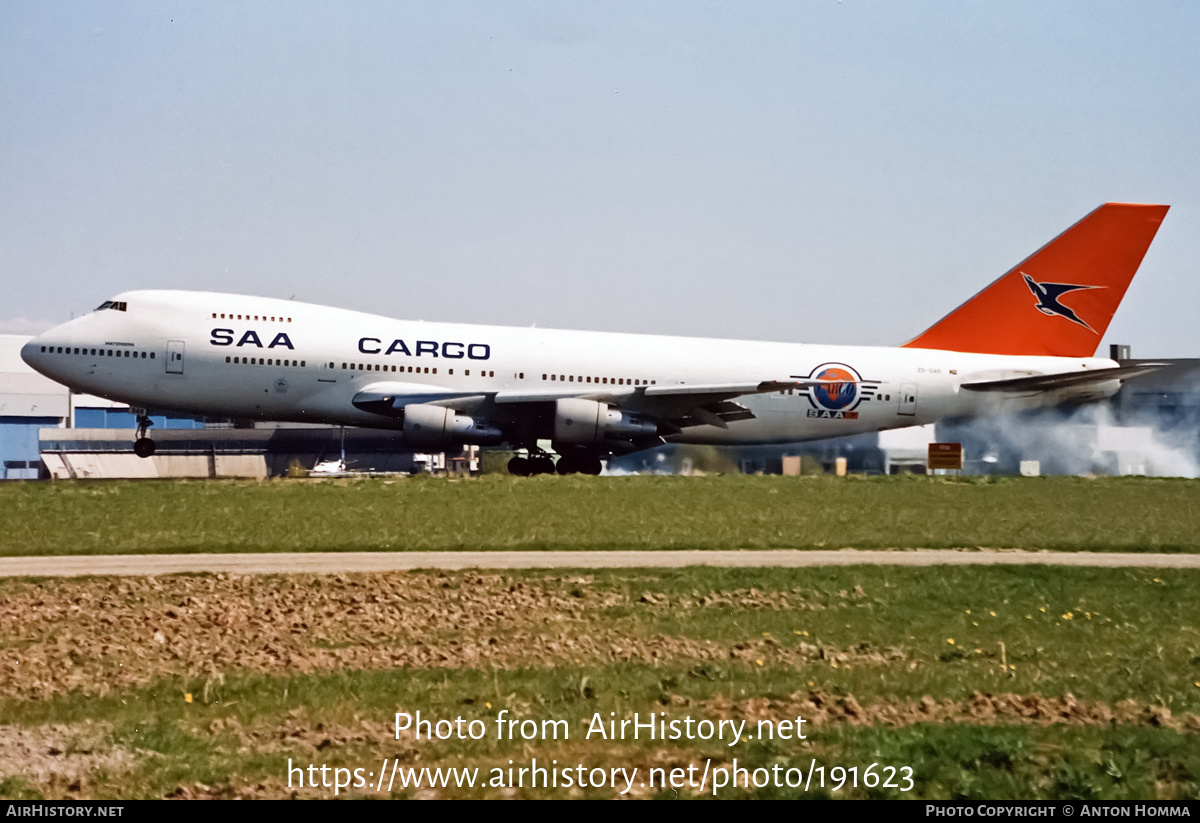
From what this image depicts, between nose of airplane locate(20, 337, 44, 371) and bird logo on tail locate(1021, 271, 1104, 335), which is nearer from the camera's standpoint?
nose of airplane locate(20, 337, 44, 371)

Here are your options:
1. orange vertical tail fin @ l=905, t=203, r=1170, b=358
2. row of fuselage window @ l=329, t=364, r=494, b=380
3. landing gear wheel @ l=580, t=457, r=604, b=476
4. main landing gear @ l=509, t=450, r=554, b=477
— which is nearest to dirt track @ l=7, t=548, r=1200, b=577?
row of fuselage window @ l=329, t=364, r=494, b=380

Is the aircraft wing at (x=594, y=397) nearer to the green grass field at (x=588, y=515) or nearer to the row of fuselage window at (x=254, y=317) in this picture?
the green grass field at (x=588, y=515)

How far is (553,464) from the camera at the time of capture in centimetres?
3912

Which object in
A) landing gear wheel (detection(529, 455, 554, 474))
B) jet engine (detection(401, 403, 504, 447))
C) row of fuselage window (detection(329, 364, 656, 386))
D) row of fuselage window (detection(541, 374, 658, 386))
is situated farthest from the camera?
landing gear wheel (detection(529, 455, 554, 474))

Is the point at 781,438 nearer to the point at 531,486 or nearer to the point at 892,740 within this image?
the point at 531,486

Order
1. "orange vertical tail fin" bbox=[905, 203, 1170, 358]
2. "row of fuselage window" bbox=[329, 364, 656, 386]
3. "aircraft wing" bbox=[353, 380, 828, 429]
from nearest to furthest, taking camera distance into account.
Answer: "aircraft wing" bbox=[353, 380, 828, 429] → "row of fuselage window" bbox=[329, 364, 656, 386] → "orange vertical tail fin" bbox=[905, 203, 1170, 358]

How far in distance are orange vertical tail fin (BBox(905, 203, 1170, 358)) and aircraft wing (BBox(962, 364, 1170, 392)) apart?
1.98 meters

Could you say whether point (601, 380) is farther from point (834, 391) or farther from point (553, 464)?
point (834, 391)

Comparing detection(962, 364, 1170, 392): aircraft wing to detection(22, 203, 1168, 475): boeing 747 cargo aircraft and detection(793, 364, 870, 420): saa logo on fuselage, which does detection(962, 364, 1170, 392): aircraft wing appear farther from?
detection(793, 364, 870, 420): saa logo on fuselage

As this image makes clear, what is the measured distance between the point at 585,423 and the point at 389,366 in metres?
6.20

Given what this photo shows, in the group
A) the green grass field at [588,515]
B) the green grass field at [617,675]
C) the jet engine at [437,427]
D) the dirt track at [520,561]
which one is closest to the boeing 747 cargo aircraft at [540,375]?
the jet engine at [437,427]

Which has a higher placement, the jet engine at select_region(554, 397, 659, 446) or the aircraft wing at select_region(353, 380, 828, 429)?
the aircraft wing at select_region(353, 380, 828, 429)

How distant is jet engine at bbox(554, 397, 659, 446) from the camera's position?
3588 cm
